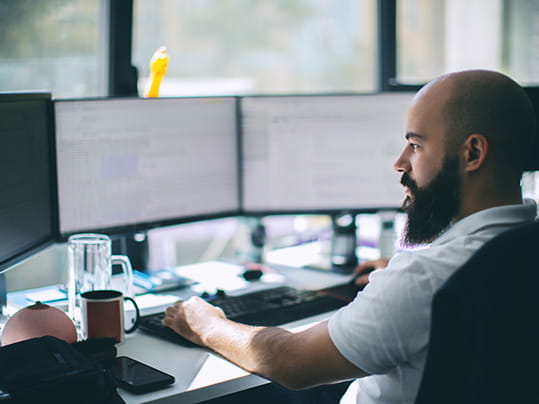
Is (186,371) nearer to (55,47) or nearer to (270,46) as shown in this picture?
(55,47)

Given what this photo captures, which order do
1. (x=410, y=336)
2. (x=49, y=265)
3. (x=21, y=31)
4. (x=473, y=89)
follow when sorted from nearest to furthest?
1. (x=410, y=336)
2. (x=473, y=89)
3. (x=21, y=31)
4. (x=49, y=265)

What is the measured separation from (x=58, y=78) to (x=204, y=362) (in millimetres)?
1357

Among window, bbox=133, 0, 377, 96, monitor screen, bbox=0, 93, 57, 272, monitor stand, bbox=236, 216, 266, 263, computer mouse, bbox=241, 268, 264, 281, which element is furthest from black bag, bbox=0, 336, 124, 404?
window, bbox=133, 0, 377, 96

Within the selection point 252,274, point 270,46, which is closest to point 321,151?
point 252,274

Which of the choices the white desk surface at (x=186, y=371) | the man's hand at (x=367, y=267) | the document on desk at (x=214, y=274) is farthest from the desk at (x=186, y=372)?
the man's hand at (x=367, y=267)

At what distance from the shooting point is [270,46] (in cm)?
411

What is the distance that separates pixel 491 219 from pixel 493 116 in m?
0.18

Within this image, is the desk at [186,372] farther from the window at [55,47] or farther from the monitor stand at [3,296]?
the window at [55,47]

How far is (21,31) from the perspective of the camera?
2.14 meters

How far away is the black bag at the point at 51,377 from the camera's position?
1.00 meters

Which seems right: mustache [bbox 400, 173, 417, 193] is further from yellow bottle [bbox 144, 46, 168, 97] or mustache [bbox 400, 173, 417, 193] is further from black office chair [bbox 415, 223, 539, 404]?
yellow bottle [bbox 144, 46, 168, 97]

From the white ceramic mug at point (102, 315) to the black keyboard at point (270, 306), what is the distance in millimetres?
91

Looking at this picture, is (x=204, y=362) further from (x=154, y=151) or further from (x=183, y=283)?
(x=154, y=151)

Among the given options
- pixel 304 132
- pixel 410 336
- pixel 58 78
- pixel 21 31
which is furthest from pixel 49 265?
pixel 410 336
